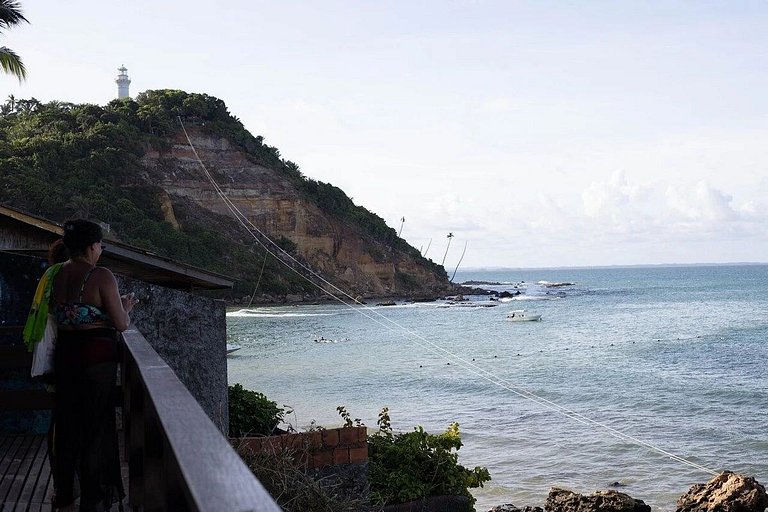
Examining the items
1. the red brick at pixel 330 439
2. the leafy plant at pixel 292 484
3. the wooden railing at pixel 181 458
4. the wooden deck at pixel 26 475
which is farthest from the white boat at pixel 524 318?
the wooden railing at pixel 181 458

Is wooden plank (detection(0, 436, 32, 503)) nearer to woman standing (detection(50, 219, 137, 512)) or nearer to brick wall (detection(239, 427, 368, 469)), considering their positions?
woman standing (detection(50, 219, 137, 512))

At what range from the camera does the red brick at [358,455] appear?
25.3 ft

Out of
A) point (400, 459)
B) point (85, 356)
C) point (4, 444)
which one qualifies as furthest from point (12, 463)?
point (400, 459)

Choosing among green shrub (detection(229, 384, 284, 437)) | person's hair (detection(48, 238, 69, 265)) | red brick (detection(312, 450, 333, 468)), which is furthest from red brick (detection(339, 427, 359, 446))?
person's hair (detection(48, 238, 69, 265))

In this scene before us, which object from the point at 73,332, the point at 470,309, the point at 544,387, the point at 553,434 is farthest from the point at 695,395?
the point at 470,309

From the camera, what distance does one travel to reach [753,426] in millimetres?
24266

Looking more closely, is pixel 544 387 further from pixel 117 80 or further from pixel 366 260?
pixel 117 80

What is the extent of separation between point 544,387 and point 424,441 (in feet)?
79.2

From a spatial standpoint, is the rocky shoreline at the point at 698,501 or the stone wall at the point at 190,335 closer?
the stone wall at the point at 190,335

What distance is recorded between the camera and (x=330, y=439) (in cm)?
755

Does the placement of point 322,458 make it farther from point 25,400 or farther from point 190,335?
point 25,400

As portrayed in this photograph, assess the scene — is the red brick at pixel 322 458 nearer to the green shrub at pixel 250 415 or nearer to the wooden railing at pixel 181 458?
the green shrub at pixel 250 415

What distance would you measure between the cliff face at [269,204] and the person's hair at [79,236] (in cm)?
7401

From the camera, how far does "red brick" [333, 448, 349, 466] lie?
7.60m
